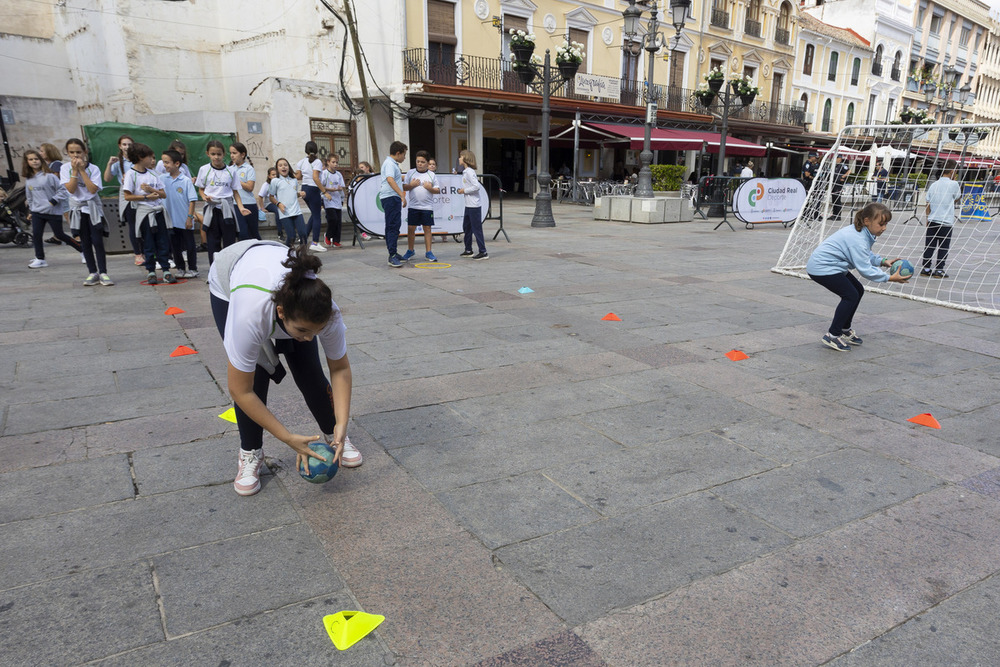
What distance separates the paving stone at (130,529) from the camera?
246 cm

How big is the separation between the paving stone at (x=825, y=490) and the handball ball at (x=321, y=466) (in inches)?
71.2

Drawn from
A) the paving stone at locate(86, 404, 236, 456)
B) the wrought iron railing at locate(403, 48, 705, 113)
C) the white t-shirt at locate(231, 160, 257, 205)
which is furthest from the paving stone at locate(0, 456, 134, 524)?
the wrought iron railing at locate(403, 48, 705, 113)

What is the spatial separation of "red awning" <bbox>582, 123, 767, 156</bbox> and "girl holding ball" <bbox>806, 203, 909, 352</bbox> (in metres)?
17.7

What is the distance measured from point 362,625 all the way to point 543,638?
1.99 ft

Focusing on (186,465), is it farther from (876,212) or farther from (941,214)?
(941,214)

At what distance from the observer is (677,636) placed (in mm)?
2137

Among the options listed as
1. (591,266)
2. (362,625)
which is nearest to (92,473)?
(362,625)

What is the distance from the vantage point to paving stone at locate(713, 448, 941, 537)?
287cm

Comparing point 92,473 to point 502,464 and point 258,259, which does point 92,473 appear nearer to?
point 258,259

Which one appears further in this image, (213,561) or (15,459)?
(15,459)

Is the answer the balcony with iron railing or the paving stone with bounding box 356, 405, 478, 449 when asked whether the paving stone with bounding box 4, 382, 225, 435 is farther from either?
the balcony with iron railing

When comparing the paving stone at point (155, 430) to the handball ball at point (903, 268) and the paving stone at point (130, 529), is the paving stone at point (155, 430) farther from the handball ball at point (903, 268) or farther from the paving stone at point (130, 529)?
the handball ball at point (903, 268)

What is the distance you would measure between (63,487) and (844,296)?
560cm

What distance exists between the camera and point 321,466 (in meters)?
2.74
